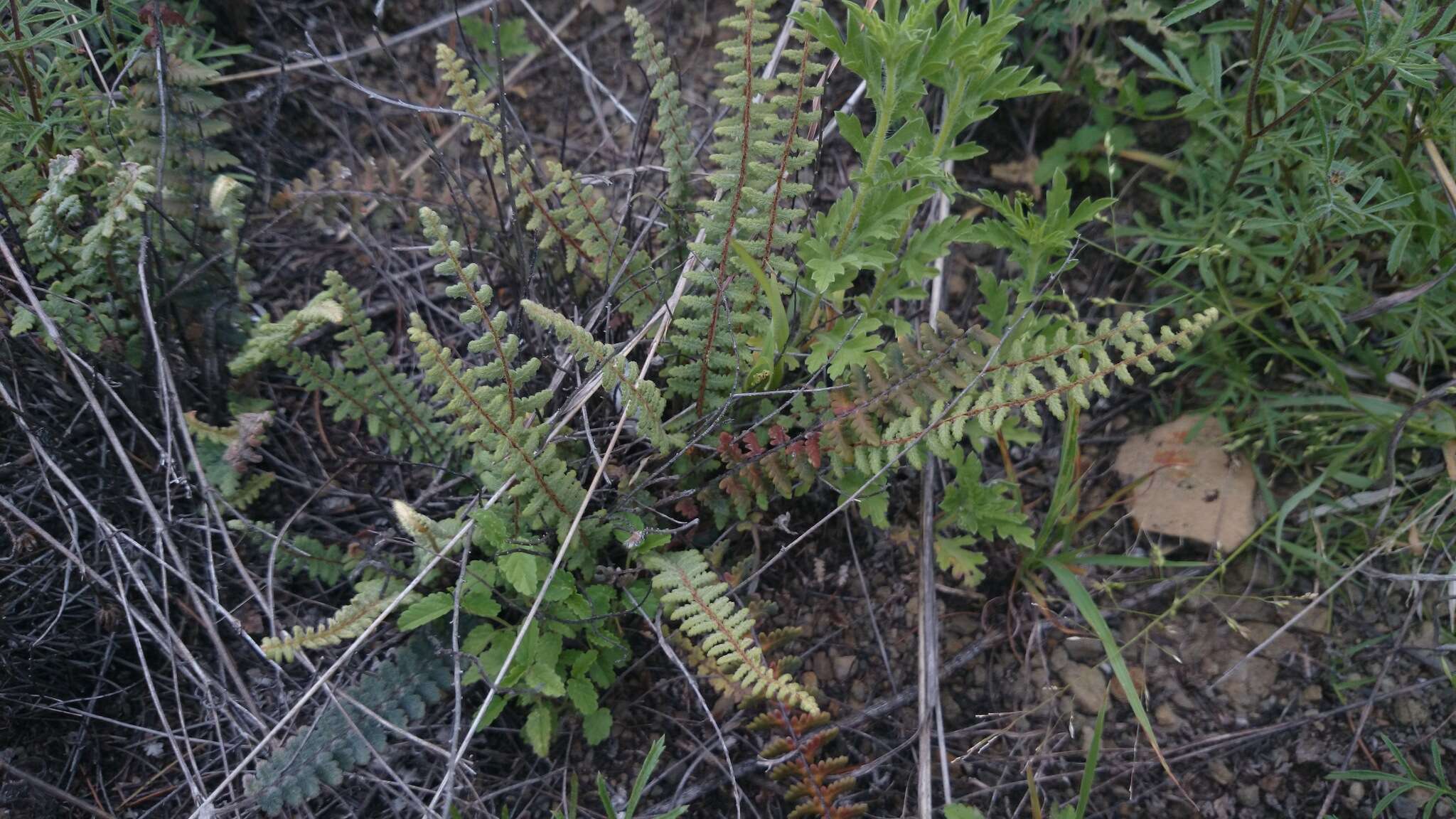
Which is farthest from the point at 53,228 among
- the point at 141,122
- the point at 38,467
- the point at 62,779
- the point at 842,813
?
the point at 842,813

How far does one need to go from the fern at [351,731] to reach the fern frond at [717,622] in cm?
63

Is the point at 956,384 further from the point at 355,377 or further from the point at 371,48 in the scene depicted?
the point at 371,48

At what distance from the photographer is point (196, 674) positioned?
7.99 ft

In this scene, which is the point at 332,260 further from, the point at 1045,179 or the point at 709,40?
the point at 1045,179

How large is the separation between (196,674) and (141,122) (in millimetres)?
1478

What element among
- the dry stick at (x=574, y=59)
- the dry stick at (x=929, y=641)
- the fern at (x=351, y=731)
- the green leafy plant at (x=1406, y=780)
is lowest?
the green leafy plant at (x=1406, y=780)

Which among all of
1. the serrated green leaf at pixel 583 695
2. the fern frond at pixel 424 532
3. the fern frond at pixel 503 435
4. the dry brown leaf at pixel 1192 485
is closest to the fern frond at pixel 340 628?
the fern frond at pixel 424 532

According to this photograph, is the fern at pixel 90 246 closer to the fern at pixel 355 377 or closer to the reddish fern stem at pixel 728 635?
the fern at pixel 355 377

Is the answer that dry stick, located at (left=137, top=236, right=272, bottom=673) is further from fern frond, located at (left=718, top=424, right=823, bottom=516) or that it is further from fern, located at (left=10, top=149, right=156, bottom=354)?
fern frond, located at (left=718, top=424, right=823, bottom=516)

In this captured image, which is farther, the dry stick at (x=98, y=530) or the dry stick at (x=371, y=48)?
the dry stick at (x=371, y=48)

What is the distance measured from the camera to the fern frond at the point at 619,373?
212 centimetres

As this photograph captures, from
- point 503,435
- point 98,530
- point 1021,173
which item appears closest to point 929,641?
point 503,435

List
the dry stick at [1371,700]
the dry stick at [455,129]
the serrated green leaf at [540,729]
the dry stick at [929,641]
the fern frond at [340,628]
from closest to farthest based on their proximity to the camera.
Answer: the fern frond at [340,628] → the serrated green leaf at [540,729] → the dry stick at [929,641] → the dry stick at [1371,700] → the dry stick at [455,129]

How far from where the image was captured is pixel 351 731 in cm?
227
